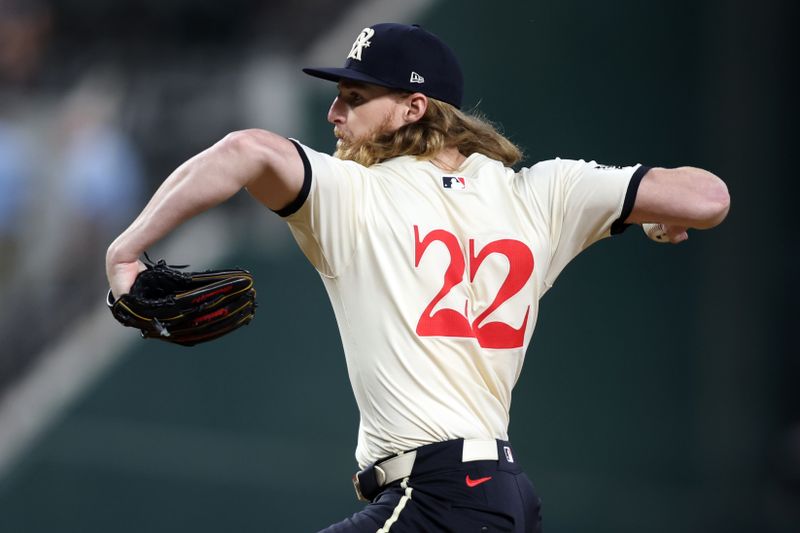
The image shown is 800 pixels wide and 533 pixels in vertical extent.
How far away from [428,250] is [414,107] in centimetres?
47

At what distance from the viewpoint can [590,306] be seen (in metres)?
7.01

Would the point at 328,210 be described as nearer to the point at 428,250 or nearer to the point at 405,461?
the point at 428,250

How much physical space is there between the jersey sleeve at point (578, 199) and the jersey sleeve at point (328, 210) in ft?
1.65

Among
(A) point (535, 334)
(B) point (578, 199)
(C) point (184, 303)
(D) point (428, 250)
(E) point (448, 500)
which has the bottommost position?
(A) point (535, 334)

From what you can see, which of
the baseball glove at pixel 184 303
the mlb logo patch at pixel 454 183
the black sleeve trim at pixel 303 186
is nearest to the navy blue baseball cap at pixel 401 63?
the mlb logo patch at pixel 454 183

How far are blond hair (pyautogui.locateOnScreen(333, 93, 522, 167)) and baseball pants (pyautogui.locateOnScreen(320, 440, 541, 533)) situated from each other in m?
0.78

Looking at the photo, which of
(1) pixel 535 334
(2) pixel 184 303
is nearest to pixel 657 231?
(2) pixel 184 303

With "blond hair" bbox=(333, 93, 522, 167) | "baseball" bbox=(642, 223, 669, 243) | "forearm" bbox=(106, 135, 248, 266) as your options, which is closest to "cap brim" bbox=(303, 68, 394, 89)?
"blond hair" bbox=(333, 93, 522, 167)

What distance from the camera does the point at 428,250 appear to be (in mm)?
2838

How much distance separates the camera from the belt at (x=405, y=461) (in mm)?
2793

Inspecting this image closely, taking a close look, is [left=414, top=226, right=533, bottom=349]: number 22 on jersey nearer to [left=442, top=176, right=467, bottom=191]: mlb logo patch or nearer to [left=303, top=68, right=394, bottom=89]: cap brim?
[left=442, top=176, right=467, bottom=191]: mlb logo patch

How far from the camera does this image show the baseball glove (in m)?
2.55

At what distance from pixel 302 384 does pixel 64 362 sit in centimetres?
140

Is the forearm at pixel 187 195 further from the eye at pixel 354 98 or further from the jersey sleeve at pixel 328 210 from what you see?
the eye at pixel 354 98
